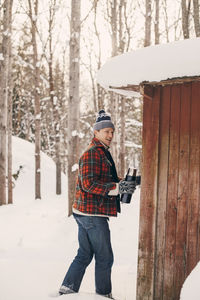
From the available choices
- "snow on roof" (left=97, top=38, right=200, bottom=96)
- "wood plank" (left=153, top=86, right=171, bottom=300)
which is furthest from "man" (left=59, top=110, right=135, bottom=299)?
"snow on roof" (left=97, top=38, right=200, bottom=96)

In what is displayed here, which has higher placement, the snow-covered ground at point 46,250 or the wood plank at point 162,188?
the wood plank at point 162,188

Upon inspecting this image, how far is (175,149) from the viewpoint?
3.62m

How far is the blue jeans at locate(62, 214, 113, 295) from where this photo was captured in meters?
3.60

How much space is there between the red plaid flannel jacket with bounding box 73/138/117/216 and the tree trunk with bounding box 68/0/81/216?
523 cm

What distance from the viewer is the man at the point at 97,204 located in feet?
11.7

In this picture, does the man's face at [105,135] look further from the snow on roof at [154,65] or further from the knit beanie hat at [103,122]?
the snow on roof at [154,65]

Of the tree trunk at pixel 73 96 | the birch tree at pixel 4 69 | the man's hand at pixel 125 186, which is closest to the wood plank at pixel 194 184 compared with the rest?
the man's hand at pixel 125 186

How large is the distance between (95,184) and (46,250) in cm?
401

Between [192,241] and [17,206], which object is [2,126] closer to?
[17,206]

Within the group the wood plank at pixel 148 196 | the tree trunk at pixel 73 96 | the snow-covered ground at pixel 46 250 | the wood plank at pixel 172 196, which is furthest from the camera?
the tree trunk at pixel 73 96

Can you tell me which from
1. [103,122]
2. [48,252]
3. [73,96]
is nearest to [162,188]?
[103,122]

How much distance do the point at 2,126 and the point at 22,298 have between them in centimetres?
897

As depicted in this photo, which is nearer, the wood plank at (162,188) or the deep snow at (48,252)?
the wood plank at (162,188)

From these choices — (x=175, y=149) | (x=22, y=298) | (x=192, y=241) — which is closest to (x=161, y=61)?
(x=175, y=149)
